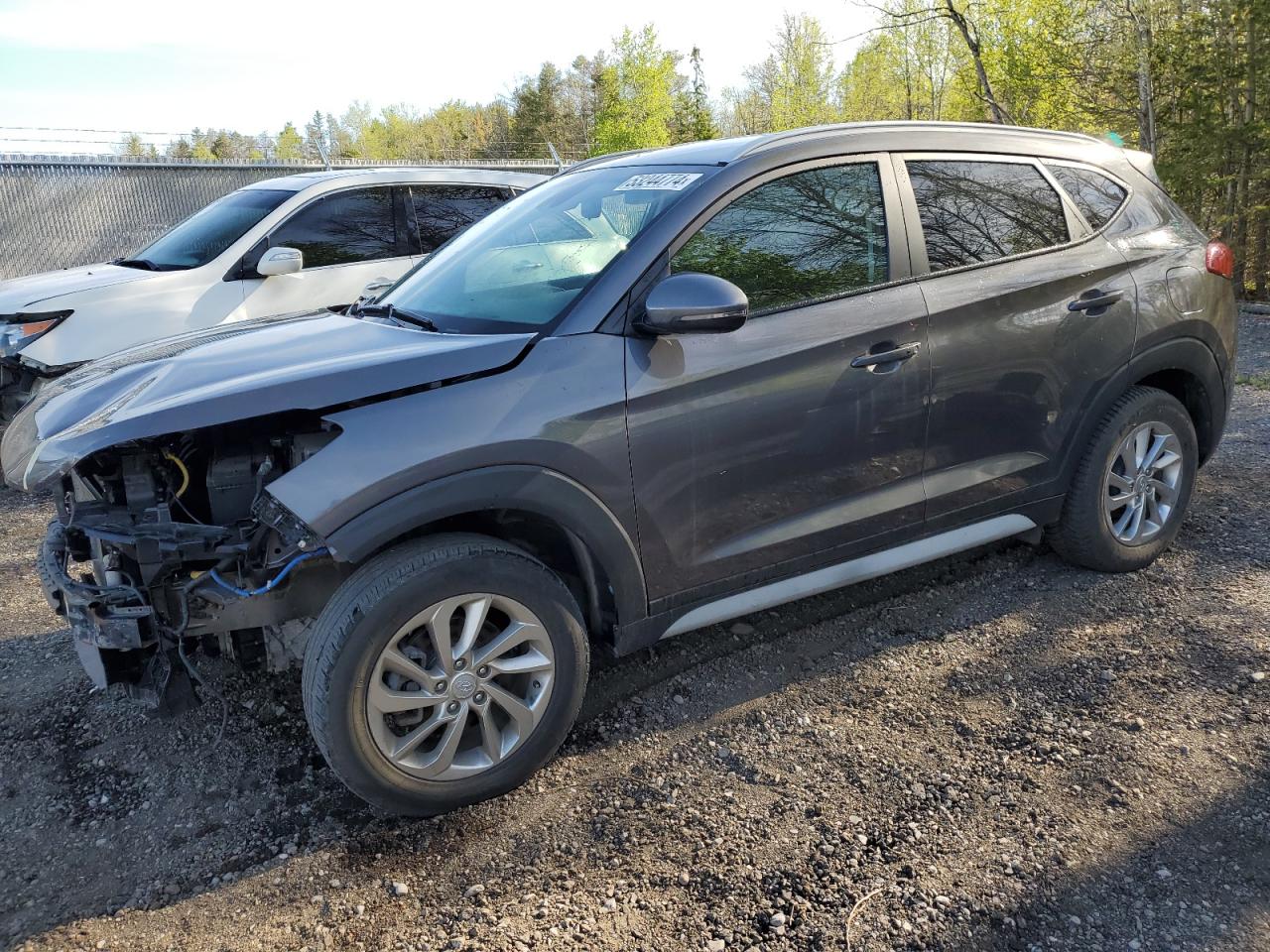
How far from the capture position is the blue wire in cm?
252

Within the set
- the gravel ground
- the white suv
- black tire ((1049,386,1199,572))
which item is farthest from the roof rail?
the white suv

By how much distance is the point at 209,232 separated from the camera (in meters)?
6.67

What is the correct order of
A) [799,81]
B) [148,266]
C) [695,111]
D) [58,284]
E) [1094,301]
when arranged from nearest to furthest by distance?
[1094,301]
[58,284]
[148,266]
[799,81]
[695,111]

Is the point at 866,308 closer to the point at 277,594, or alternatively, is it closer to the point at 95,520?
the point at 277,594

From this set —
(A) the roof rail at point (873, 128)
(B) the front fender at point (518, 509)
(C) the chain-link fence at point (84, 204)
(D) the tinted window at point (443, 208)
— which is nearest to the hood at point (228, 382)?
(B) the front fender at point (518, 509)

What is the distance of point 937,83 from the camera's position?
37.6 meters

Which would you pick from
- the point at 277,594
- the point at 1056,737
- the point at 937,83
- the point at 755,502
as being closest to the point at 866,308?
the point at 755,502

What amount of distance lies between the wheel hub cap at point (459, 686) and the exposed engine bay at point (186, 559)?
344mm

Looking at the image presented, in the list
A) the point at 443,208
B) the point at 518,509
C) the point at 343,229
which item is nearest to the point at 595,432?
the point at 518,509

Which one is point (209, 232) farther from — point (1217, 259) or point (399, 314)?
point (1217, 259)

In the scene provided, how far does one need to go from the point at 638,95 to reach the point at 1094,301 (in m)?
52.4

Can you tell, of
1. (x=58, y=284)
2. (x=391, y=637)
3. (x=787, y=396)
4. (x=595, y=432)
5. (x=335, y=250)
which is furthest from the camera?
(x=335, y=250)

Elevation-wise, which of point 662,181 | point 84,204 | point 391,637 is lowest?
point 391,637

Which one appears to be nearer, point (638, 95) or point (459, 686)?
point (459, 686)
